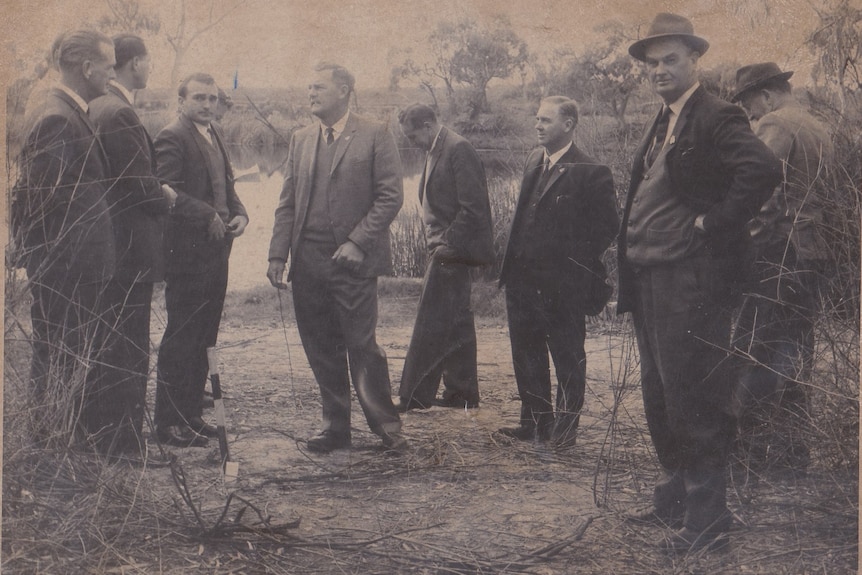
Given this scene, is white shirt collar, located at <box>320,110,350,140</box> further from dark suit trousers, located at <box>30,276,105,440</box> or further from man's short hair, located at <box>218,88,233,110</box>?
dark suit trousers, located at <box>30,276,105,440</box>

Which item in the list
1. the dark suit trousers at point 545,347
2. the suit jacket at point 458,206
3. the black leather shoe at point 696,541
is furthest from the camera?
the suit jacket at point 458,206

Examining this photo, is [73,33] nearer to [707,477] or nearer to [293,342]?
[293,342]

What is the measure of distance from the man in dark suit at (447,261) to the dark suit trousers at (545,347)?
205mm

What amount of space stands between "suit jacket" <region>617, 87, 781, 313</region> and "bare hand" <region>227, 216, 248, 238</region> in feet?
6.04

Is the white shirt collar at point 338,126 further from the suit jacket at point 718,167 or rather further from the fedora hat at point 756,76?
the fedora hat at point 756,76

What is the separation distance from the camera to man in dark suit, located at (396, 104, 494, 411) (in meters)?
4.28

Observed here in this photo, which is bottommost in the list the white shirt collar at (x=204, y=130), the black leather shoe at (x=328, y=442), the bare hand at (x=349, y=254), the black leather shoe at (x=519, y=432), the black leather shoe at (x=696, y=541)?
the black leather shoe at (x=696, y=541)

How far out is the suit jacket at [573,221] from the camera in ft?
13.7

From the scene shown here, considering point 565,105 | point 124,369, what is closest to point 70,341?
point 124,369

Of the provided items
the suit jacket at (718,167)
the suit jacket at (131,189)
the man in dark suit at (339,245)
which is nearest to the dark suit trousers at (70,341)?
the suit jacket at (131,189)

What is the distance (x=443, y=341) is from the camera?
431 cm

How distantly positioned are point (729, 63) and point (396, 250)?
1679 mm

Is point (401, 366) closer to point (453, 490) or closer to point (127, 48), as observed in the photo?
point (453, 490)

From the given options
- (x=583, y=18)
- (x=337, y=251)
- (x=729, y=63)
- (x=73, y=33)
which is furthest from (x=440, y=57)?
(x=73, y=33)
